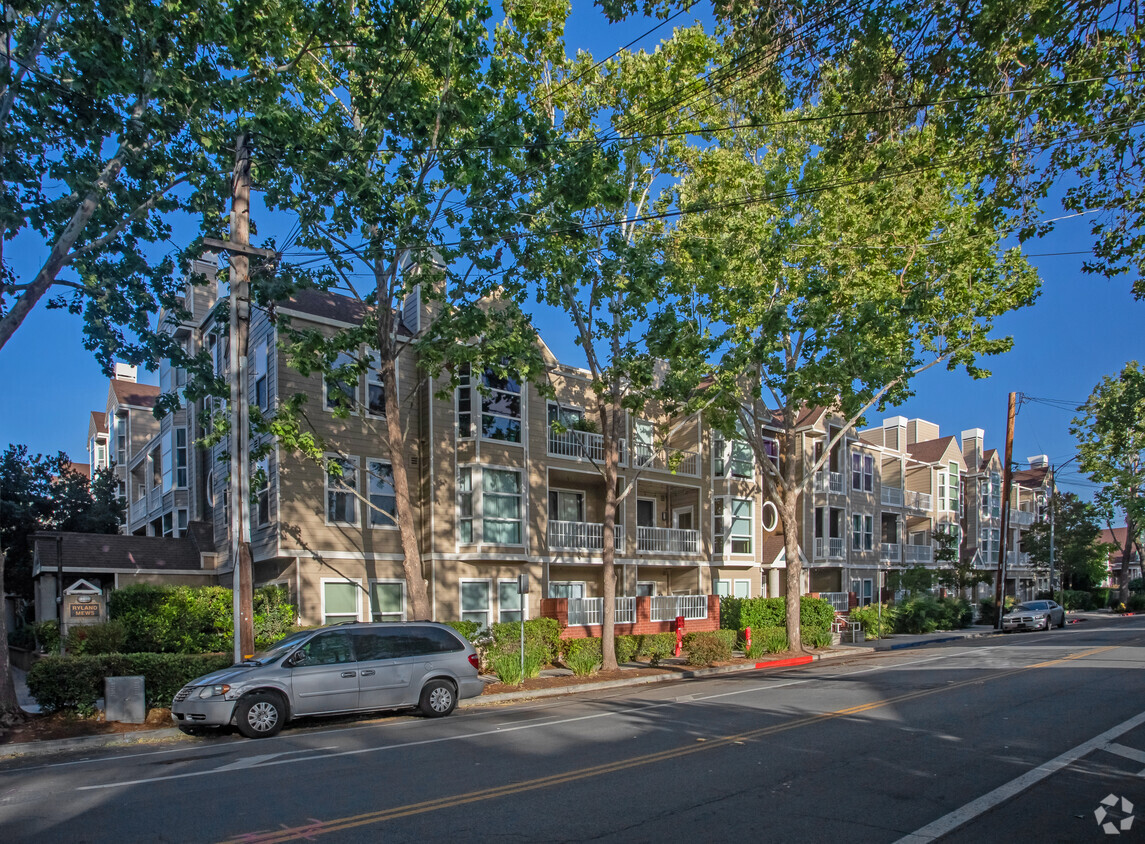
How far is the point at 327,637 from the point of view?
1360cm

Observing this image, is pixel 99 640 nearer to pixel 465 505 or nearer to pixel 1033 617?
pixel 465 505

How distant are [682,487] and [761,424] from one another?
527 cm

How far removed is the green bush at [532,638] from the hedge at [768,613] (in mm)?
8776

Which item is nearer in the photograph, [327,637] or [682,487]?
[327,637]

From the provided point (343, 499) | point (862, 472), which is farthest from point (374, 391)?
point (862, 472)

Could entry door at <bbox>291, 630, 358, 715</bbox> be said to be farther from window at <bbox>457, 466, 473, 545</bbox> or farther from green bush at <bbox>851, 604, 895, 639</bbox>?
green bush at <bbox>851, 604, 895, 639</bbox>

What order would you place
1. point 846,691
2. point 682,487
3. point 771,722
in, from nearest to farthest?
point 771,722 < point 846,691 < point 682,487

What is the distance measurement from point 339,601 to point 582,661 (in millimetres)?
6661

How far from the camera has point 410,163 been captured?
16.2 metres

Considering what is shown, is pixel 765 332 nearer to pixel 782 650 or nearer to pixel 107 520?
pixel 782 650

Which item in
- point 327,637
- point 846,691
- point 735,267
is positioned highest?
point 735,267

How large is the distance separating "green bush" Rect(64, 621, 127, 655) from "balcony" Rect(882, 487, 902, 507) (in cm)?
3894

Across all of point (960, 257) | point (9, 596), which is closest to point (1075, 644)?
point (960, 257)

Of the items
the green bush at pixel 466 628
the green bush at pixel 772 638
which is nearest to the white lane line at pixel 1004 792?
the green bush at pixel 466 628
